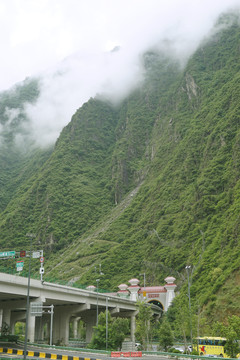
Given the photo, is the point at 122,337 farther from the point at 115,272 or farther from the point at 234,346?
the point at 115,272

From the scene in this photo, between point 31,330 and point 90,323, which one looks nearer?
point 31,330

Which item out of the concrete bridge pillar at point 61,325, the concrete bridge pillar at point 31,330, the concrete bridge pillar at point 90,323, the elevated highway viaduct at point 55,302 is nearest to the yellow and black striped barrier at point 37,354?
the elevated highway viaduct at point 55,302

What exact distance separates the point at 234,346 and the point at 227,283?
43.1 metres

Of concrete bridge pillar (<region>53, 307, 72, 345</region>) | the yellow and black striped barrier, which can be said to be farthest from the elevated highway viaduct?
the yellow and black striped barrier

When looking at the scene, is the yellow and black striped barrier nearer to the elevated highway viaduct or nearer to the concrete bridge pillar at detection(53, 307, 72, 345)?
the elevated highway viaduct

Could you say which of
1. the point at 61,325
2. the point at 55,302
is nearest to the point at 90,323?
the point at 61,325

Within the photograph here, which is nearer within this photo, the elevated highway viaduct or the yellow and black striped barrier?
the yellow and black striped barrier

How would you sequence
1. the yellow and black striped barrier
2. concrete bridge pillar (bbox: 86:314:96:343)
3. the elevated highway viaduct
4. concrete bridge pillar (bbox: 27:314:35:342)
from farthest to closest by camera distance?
concrete bridge pillar (bbox: 86:314:96:343) < concrete bridge pillar (bbox: 27:314:35:342) < the elevated highway viaduct < the yellow and black striped barrier

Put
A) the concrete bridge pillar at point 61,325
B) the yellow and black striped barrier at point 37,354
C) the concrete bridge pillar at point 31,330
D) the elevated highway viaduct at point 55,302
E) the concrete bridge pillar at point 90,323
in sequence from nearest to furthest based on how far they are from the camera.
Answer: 1. the yellow and black striped barrier at point 37,354
2. the elevated highway viaduct at point 55,302
3. the concrete bridge pillar at point 31,330
4. the concrete bridge pillar at point 61,325
5. the concrete bridge pillar at point 90,323

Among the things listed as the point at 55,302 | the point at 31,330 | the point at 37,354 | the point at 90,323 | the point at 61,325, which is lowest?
the point at 37,354

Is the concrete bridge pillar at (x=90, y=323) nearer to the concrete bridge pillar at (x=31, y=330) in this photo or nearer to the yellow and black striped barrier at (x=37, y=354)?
the concrete bridge pillar at (x=31, y=330)

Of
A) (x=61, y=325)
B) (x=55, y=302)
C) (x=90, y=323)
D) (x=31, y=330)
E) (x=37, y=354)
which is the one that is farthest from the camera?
(x=90, y=323)

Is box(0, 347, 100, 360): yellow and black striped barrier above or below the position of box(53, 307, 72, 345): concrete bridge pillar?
below

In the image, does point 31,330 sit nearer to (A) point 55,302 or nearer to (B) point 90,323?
(A) point 55,302
